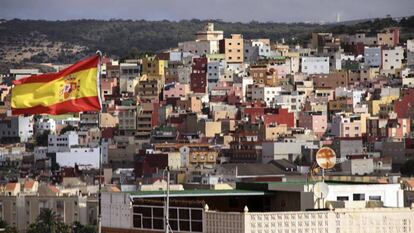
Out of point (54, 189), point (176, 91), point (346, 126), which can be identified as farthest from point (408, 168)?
point (176, 91)

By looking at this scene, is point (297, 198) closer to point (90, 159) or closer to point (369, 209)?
point (369, 209)

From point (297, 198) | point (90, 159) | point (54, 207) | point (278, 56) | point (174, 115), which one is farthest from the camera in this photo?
point (278, 56)

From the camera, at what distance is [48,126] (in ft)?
424

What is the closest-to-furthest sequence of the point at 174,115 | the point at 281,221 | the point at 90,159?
the point at 281,221, the point at 90,159, the point at 174,115

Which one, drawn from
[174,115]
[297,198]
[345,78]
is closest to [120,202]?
[297,198]

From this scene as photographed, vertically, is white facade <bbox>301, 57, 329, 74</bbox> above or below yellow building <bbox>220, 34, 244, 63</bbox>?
below

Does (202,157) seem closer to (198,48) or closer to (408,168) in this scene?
(408,168)

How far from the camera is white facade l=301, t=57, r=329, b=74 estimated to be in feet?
466

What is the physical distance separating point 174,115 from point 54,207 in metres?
35.1

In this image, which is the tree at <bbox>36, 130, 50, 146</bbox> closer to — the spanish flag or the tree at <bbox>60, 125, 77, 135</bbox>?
the tree at <bbox>60, 125, 77, 135</bbox>

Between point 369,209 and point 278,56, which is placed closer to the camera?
point 369,209

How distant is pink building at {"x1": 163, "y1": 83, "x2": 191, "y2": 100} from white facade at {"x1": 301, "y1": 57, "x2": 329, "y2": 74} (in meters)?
10.7

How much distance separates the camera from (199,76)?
137 m

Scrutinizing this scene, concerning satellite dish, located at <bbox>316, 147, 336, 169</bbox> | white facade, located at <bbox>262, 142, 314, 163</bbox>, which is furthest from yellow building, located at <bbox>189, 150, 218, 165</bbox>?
satellite dish, located at <bbox>316, 147, 336, 169</bbox>
